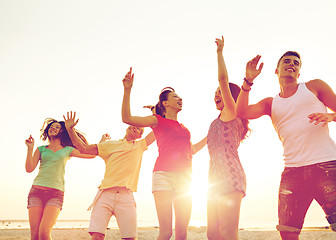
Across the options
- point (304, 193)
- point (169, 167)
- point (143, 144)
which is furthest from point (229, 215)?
point (143, 144)

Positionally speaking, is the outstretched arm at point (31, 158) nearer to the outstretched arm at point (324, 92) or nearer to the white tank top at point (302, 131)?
the white tank top at point (302, 131)

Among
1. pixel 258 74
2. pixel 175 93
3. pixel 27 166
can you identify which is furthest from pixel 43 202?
pixel 258 74

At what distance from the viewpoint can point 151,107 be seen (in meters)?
6.52

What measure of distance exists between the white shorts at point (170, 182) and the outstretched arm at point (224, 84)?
132cm

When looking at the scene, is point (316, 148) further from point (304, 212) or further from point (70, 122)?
point (70, 122)

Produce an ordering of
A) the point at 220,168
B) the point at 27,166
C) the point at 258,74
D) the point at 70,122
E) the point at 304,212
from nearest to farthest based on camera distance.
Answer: the point at 304,212 < the point at 258,74 < the point at 220,168 < the point at 70,122 < the point at 27,166

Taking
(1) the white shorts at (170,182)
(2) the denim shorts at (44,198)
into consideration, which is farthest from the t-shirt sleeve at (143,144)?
(2) the denim shorts at (44,198)

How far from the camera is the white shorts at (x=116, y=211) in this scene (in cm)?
576

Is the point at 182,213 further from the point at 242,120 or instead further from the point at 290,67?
the point at 290,67

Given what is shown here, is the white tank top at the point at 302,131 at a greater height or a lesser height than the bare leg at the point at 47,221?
greater

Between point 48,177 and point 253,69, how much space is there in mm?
4934

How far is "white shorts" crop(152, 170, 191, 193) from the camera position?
198 inches

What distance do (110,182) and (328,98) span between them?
391cm


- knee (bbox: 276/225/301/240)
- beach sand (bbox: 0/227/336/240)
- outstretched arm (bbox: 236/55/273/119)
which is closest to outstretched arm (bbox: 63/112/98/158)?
outstretched arm (bbox: 236/55/273/119)
